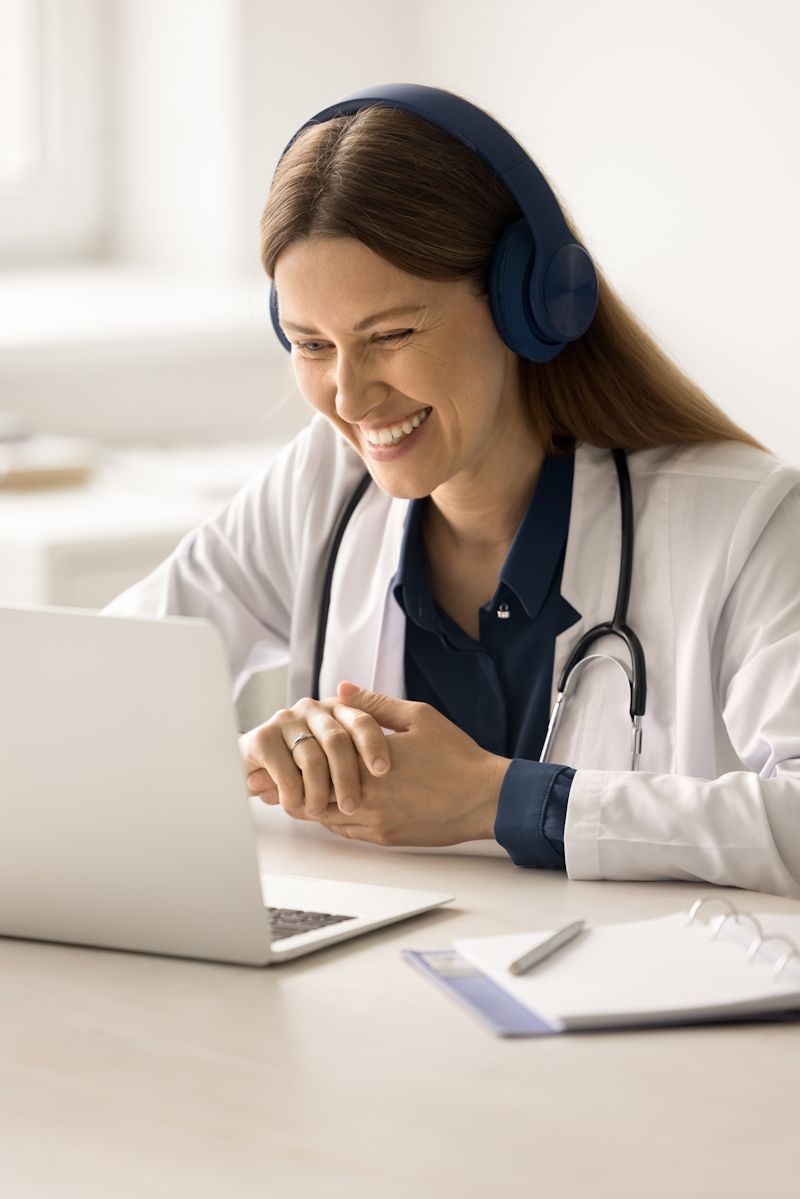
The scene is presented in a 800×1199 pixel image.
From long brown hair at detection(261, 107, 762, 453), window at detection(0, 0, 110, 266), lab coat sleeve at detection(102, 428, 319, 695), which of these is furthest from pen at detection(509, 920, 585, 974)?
window at detection(0, 0, 110, 266)

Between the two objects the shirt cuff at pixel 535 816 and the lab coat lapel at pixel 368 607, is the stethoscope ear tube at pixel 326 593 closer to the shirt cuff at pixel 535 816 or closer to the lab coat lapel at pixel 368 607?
the lab coat lapel at pixel 368 607

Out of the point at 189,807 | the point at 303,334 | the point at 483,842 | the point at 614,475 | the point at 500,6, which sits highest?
the point at 500,6

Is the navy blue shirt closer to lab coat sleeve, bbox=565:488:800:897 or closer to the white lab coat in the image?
the white lab coat

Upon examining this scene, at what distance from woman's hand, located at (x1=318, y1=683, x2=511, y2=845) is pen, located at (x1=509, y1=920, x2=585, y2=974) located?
9.9 inches

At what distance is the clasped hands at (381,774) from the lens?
1.39 meters

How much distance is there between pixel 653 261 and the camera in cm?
303

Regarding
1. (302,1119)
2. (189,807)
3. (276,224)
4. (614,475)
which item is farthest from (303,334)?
(302,1119)

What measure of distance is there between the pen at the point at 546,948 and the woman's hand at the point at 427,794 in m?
0.25

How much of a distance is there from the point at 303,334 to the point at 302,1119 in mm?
844

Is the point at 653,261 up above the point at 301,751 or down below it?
above

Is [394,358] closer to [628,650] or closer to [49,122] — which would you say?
[628,650]

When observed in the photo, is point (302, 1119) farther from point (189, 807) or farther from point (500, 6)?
point (500, 6)

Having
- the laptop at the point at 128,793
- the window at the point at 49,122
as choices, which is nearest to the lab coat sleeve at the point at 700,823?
the laptop at the point at 128,793

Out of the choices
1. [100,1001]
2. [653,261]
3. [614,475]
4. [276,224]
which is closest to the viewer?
[100,1001]
